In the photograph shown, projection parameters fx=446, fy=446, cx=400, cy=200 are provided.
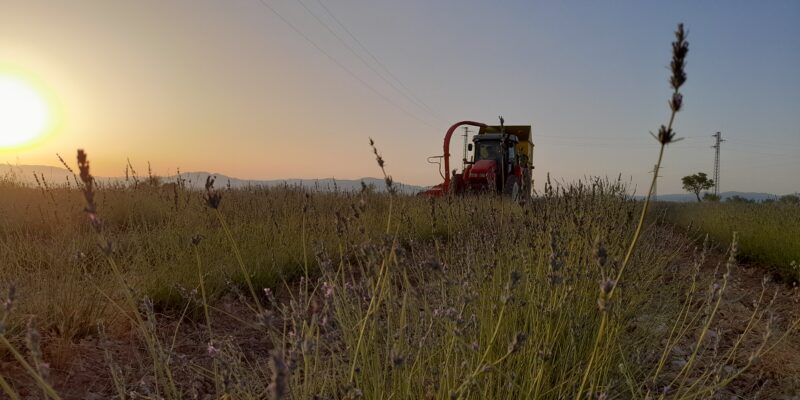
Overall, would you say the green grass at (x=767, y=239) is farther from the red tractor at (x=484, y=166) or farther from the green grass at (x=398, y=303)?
the red tractor at (x=484, y=166)

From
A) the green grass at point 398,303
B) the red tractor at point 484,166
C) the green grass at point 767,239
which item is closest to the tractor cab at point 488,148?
the red tractor at point 484,166

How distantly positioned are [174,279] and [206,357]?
0.90 meters

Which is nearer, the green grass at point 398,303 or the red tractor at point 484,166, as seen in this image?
the green grass at point 398,303

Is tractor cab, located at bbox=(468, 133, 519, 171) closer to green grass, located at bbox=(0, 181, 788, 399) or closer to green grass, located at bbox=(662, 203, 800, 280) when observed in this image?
green grass, located at bbox=(662, 203, 800, 280)

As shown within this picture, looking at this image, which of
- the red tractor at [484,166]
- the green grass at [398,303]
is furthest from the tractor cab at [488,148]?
the green grass at [398,303]

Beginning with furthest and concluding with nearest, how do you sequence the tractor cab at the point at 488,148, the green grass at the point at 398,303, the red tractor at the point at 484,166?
the tractor cab at the point at 488,148
the red tractor at the point at 484,166
the green grass at the point at 398,303

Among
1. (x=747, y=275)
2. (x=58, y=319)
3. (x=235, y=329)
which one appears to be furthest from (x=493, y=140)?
(x=58, y=319)

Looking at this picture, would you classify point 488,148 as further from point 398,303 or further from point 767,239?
point 398,303

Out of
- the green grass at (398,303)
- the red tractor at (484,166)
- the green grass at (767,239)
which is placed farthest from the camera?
the red tractor at (484,166)

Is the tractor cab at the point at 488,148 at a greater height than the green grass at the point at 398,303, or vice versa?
the tractor cab at the point at 488,148

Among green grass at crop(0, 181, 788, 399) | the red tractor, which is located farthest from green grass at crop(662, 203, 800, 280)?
the red tractor

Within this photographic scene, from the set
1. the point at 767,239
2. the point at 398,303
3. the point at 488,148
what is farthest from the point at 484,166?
the point at 398,303

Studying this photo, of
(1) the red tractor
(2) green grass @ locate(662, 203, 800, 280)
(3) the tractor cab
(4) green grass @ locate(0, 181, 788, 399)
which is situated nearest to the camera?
(4) green grass @ locate(0, 181, 788, 399)

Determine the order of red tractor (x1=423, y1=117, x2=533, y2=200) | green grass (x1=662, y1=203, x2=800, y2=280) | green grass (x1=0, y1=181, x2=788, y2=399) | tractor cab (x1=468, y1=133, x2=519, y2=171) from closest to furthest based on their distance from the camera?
green grass (x1=0, y1=181, x2=788, y2=399) → green grass (x1=662, y1=203, x2=800, y2=280) → red tractor (x1=423, y1=117, x2=533, y2=200) → tractor cab (x1=468, y1=133, x2=519, y2=171)
